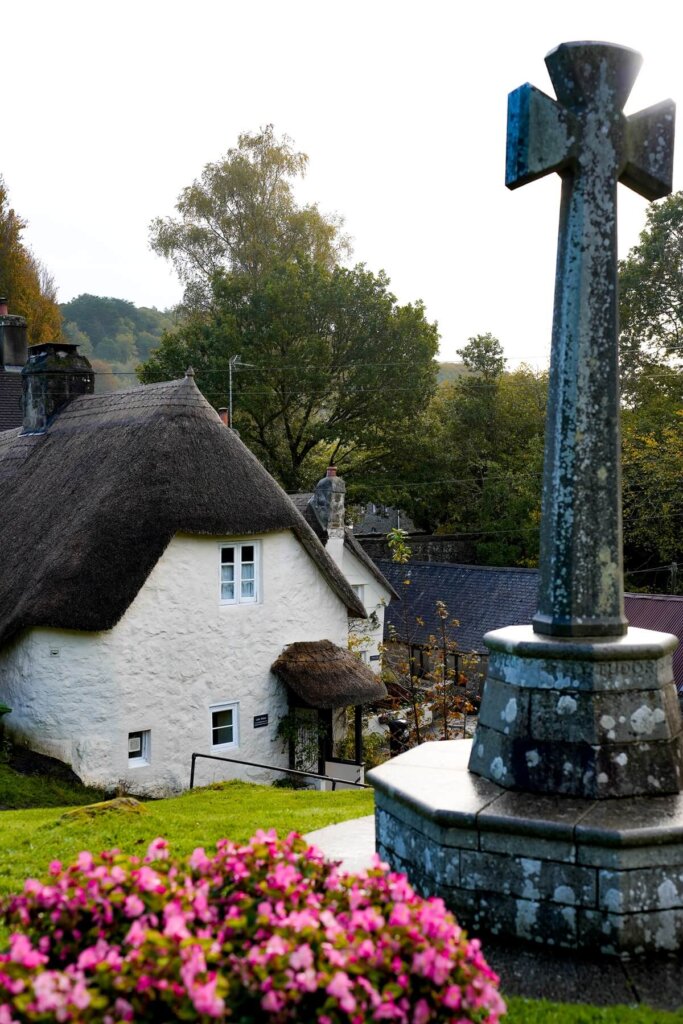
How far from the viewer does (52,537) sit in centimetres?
1759

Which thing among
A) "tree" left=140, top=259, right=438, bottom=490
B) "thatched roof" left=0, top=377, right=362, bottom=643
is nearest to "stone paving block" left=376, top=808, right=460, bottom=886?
"thatched roof" left=0, top=377, right=362, bottom=643

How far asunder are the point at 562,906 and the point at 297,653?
14.1 meters

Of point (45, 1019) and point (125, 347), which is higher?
point (125, 347)

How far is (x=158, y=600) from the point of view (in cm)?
1688

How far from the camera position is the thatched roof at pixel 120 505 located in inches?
645

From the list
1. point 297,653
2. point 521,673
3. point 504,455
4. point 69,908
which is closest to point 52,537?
point 297,653

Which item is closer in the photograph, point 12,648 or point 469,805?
point 469,805

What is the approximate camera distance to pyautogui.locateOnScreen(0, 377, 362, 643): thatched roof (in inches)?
645

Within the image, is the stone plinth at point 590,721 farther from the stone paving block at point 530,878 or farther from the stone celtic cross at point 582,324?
the stone paving block at point 530,878

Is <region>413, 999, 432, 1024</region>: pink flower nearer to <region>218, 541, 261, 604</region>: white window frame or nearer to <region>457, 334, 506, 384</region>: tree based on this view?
<region>218, 541, 261, 604</region>: white window frame

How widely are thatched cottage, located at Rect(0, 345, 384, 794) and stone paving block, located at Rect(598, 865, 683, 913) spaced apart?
480 inches

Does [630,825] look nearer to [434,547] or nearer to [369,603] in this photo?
[369,603]

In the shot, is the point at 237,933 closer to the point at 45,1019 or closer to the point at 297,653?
the point at 45,1019

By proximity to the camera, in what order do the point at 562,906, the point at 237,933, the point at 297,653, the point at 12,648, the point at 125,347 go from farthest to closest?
1. the point at 125,347
2. the point at 297,653
3. the point at 12,648
4. the point at 562,906
5. the point at 237,933
